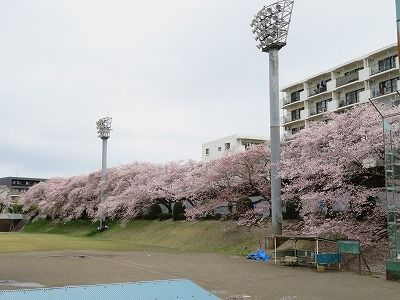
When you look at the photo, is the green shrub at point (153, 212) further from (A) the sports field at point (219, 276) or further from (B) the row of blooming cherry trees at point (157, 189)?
(A) the sports field at point (219, 276)

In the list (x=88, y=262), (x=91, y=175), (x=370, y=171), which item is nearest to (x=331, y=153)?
(x=370, y=171)

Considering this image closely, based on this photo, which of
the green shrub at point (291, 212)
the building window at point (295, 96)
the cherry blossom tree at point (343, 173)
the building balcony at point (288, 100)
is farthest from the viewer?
the building balcony at point (288, 100)

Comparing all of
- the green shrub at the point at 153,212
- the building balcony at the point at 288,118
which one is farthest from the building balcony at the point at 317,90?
the green shrub at the point at 153,212

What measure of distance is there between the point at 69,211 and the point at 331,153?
43.0m

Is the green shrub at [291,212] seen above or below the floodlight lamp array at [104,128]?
below

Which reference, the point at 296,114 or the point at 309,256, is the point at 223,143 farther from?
the point at 309,256

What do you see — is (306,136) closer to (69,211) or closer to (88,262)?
(88,262)

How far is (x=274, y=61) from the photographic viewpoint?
23.2 metres

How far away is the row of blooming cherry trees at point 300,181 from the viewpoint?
1800 centimetres

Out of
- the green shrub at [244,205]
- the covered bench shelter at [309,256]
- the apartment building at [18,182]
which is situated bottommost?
the covered bench shelter at [309,256]

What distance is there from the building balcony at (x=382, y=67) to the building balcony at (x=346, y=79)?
2097 mm

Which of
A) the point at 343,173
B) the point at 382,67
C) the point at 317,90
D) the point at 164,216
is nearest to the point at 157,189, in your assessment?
the point at 164,216

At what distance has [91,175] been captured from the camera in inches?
2119

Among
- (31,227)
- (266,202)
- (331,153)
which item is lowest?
(31,227)
